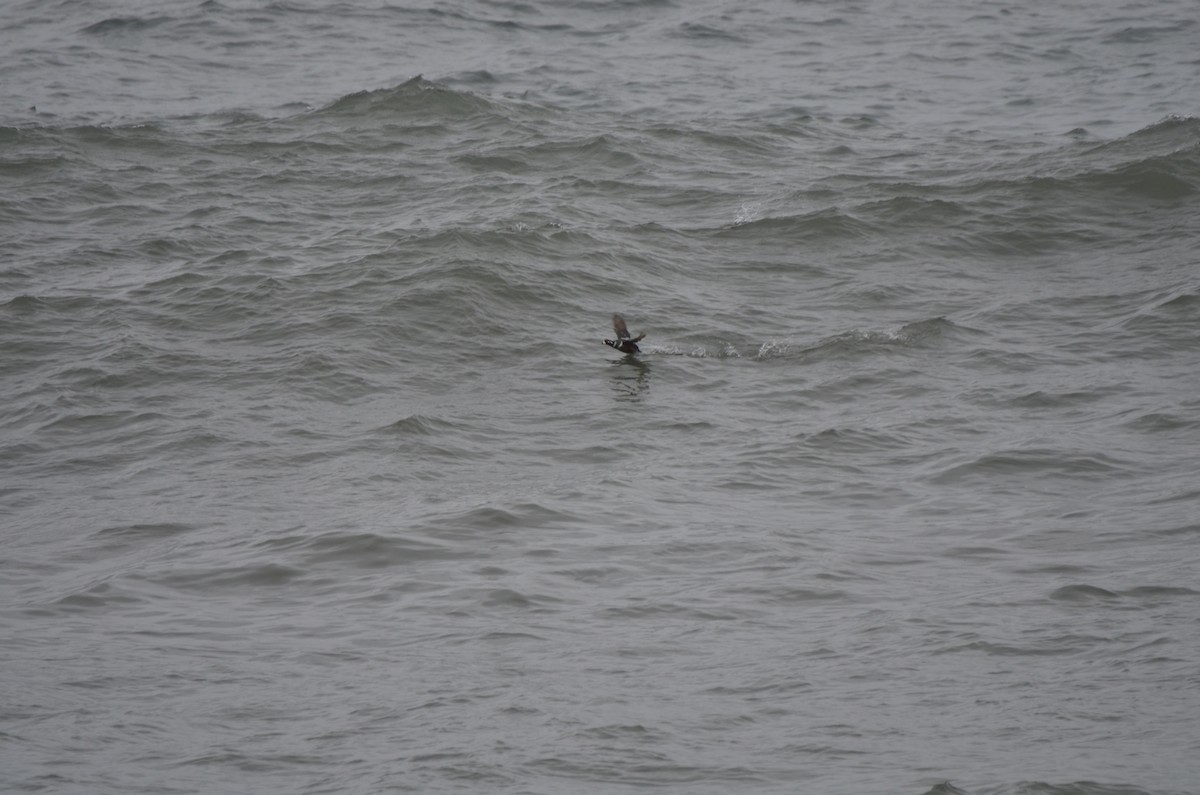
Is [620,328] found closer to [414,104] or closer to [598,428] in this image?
[598,428]

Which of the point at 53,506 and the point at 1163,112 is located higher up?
the point at 1163,112

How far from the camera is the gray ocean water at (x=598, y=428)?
6688 millimetres

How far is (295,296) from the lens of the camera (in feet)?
44.5

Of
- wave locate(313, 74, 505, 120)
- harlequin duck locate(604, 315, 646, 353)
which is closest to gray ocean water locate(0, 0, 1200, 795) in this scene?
wave locate(313, 74, 505, 120)

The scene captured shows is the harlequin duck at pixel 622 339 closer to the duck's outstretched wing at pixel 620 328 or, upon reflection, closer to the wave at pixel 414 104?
the duck's outstretched wing at pixel 620 328

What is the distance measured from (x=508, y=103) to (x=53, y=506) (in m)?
11.7

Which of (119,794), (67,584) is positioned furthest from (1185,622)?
(67,584)

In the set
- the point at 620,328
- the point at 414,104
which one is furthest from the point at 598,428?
the point at 414,104

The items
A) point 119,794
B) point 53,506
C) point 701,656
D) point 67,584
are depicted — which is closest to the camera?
point 119,794

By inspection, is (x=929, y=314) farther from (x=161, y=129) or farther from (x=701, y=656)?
(x=161, y=129)

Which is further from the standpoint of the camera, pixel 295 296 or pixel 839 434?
pixel 295 296

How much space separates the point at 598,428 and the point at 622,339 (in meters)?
1.28

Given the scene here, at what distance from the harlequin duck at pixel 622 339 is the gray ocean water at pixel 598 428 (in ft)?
0.76

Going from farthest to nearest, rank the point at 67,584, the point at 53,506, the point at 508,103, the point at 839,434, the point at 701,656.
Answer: the point at 508,103 → the point at 839,434 → the point at 53,506 → the point at 67,584 → the point at 701,656
